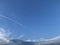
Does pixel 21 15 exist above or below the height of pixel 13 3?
below

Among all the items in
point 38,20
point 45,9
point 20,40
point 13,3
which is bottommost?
point 20,40

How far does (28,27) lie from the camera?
1432 millimetres

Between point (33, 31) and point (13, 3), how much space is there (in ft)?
1.63

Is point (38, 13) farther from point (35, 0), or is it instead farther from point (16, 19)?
point (16, 19)

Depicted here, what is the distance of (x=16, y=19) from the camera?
4.75ft

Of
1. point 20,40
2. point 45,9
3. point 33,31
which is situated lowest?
point 20,40

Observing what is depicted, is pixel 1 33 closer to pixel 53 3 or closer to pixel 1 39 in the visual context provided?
pixel 1 39

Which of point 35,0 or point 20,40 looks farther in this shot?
point 35,0

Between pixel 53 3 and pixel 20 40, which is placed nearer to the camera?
pixel 20 40

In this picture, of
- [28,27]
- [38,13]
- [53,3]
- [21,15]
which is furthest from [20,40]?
[53,3]

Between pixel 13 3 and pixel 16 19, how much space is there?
24 centimetres

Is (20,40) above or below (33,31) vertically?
below

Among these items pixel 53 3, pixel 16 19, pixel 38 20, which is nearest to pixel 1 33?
pixel 16 19

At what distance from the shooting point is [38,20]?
1.47 meters
